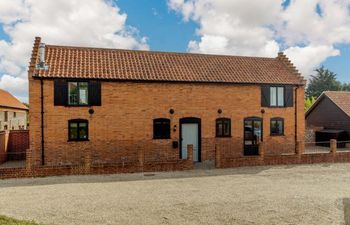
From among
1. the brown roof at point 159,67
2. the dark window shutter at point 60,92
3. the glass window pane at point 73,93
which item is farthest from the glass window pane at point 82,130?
the brown roof at point 159,67

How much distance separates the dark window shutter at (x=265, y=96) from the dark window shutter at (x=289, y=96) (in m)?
1.40

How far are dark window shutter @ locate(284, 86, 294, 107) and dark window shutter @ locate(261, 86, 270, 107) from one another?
140 cm

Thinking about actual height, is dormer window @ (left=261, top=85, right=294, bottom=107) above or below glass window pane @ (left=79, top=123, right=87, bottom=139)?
above

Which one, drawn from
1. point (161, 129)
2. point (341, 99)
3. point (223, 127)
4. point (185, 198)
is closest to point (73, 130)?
point (161, 129)

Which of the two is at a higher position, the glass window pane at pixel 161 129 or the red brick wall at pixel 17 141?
the glass window pane at pixel 161 129

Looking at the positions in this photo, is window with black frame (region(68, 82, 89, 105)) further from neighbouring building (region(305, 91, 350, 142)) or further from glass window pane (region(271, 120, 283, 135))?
neighbouring building (region(305, 91, 350, 142))

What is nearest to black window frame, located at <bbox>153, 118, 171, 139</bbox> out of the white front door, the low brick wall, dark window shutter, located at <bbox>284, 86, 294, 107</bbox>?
the white front door

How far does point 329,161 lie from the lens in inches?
652

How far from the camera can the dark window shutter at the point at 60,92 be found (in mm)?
15492

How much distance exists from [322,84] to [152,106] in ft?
189

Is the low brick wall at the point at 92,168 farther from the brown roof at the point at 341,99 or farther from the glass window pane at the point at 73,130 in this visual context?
the brown roof at the point at 341,99

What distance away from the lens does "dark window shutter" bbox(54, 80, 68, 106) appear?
15.5 metres

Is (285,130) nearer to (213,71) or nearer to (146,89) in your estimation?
(213,71)

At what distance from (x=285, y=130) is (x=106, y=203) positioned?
14200mm
